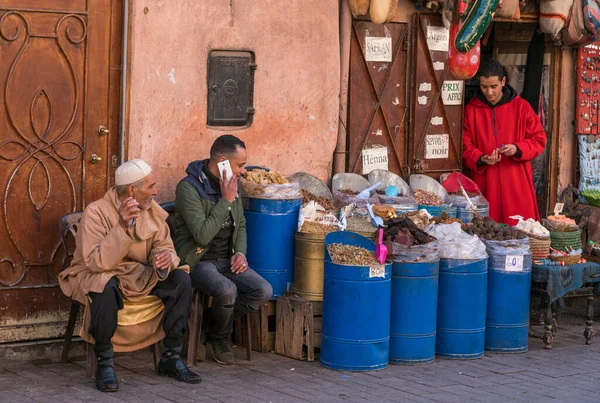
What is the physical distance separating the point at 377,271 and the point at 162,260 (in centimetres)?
155

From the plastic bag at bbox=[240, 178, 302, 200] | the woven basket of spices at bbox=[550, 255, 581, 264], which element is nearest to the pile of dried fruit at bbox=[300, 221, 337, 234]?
the plastic bag at bbox=[240, 178, 302, 200]

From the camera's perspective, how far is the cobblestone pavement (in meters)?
6.58

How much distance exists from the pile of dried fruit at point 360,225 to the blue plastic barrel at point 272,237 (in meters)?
0.39

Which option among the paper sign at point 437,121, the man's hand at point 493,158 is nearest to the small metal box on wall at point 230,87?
the paper sign at point 437,121

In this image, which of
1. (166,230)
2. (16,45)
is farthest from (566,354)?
(16,45)

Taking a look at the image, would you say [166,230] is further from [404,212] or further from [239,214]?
[404,212]

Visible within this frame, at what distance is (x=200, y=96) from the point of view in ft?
26.2

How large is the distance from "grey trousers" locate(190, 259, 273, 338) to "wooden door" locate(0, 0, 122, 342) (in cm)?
99

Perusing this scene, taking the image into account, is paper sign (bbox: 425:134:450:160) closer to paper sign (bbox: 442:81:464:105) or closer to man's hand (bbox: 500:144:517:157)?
paper sign (bbox: 442:81:464:105)

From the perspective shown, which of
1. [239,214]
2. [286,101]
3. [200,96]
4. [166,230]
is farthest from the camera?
[286,101]

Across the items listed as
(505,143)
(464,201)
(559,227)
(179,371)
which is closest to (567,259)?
(559,227)

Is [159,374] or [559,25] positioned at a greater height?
[559,25]

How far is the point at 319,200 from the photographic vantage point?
27.2ft

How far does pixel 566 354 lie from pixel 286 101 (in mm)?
2947
